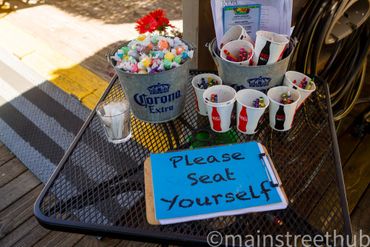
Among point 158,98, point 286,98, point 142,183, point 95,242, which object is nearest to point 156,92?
point 158,98

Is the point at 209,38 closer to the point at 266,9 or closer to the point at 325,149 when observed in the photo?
the point at 266,9

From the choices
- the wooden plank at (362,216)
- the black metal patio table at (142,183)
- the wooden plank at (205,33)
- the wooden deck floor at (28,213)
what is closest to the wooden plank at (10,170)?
the wooden deck floor at (28,213)

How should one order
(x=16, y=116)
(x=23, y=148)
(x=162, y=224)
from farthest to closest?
1. (x=16, y=116)
2. (x=23, y=148)
3. (x=162, y=224)

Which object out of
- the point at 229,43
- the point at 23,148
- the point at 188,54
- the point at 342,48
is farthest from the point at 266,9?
the point at 23,148

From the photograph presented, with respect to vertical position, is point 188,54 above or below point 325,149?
above

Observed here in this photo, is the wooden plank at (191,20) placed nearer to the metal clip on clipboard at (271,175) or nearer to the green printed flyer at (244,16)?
the green printed flyer at (244,16)

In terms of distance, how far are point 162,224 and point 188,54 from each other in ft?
1.40

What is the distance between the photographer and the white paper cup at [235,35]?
935 mm

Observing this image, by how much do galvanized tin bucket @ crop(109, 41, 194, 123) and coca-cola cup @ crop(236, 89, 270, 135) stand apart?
0.16 m

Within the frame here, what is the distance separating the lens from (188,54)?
0.88 meters

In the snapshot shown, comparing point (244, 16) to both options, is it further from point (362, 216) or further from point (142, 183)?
point (362, 216)

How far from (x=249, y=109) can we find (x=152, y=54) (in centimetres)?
28

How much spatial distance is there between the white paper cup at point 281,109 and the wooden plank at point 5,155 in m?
1.56

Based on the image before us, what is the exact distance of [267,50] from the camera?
0.86 m
